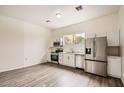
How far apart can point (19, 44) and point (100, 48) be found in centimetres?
402

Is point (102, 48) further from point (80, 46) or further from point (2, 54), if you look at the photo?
point (2, 54)

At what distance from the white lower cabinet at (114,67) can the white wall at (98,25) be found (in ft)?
4.81

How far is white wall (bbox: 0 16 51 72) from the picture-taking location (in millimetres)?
4008

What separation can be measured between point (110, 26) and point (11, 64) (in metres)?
5.13

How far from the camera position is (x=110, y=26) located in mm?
4008

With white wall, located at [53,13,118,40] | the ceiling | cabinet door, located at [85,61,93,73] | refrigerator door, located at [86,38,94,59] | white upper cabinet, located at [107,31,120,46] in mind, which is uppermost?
the ceiling

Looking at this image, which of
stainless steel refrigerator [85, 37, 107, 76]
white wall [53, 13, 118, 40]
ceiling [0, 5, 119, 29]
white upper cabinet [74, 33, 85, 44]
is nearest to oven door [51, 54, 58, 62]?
white upper cabinet [74, 33, 85, 44]

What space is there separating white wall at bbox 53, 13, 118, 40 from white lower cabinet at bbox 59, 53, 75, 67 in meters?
1.59

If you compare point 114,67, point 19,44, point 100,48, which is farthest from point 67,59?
point 19,44

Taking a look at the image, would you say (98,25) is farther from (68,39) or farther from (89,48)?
(68,39)

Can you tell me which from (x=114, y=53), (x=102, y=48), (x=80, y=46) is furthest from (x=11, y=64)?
(x=114, y=53)

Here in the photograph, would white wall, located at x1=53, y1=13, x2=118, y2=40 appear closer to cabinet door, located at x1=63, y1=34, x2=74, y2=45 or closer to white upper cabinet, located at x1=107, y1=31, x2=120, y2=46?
cabinet door, located at x1=63, y1=34, x2=74, y2=45

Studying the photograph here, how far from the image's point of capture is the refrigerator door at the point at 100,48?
340 cm

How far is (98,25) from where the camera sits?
→ 4.38m
